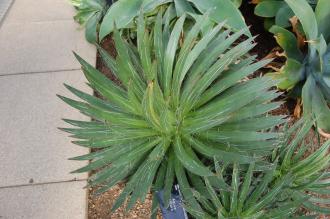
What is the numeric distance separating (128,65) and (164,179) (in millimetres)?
539

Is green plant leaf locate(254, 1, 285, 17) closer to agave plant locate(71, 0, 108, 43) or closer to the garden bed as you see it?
the garden bed

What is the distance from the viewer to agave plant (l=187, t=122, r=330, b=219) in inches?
62.7

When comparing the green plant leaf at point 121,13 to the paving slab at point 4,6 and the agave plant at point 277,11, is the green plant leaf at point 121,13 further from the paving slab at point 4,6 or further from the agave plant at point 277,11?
the paving slab at point 4,6

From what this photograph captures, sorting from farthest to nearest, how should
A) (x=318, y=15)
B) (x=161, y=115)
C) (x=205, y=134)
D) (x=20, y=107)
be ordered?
(x=20, y=107) < (x=318, y=15) < (x=205, y=134) < (x=161, y=115)

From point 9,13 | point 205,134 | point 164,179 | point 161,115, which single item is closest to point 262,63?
point 205,134

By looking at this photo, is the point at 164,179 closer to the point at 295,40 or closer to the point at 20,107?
the point at 295,40

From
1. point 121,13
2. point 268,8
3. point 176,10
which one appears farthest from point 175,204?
point 268,8

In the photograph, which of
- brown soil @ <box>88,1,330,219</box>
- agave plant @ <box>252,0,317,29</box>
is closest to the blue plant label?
brown soil @ <box>88,1,330,219</box>

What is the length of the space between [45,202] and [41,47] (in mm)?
1669

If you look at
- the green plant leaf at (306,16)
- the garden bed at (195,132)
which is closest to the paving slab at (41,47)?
the garden bed at (195,132)

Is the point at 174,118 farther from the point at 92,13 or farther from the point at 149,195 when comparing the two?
the point at 92,13

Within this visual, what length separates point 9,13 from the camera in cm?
400

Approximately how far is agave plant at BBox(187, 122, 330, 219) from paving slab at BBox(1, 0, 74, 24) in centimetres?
275

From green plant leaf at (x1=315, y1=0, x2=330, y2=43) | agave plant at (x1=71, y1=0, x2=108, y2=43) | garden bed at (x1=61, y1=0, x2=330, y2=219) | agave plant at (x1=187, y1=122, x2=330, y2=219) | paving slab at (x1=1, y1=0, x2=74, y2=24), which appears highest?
paving slab at (x1=1, y1=0, x2=74, y2=24)
